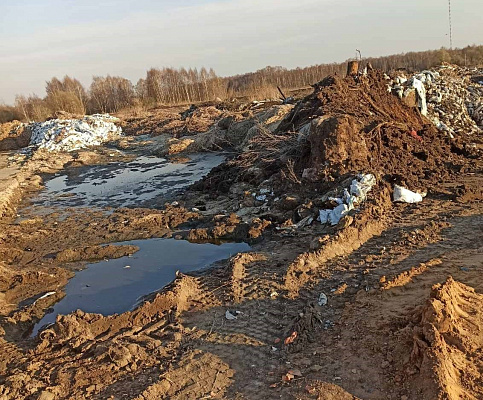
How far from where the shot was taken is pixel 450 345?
3.86 meters

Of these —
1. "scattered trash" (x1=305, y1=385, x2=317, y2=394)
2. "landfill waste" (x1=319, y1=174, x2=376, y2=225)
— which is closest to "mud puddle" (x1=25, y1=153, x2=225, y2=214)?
Answer: "landfill waste" (x1=319, y1=174, x2=376, y2=225)

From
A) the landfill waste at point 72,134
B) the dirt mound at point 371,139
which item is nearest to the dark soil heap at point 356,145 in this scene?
the dirt mound at point 371,139

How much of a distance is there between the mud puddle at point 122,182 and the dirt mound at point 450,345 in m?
9.00


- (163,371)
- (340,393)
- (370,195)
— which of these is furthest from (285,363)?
(370,195)

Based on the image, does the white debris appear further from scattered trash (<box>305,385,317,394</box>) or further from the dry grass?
scattered trash (<box>305,385,317,394</box>)

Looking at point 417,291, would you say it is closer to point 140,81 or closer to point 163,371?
point 163,371

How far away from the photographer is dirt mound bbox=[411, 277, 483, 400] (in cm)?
344

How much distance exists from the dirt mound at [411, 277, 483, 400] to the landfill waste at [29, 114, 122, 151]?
24412 mm

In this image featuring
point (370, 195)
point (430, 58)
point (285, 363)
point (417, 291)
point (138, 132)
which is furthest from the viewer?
point (430, 58)

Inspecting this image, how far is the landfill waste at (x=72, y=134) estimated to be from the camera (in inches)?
979

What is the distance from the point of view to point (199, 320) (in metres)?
5.35

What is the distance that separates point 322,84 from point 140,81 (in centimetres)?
3768

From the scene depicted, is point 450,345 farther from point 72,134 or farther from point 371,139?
point 72,134

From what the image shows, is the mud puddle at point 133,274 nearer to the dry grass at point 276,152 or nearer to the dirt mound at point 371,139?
the dirt mound at point 371,139
